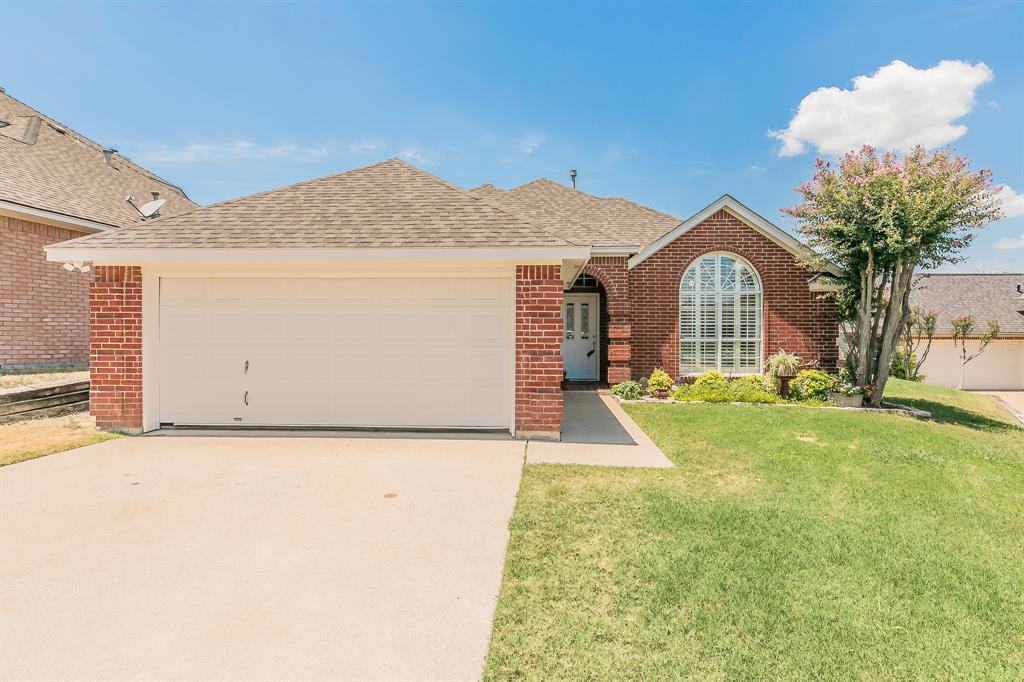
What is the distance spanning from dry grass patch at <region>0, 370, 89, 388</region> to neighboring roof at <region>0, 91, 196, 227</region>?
3.56 m

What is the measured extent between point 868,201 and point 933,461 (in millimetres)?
6064

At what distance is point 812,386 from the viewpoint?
10883 mm

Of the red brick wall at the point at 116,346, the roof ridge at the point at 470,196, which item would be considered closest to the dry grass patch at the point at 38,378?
the red brick wall at the point at 116,346

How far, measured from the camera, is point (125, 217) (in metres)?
13.1

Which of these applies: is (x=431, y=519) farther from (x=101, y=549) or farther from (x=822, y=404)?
(x=822, y=404)

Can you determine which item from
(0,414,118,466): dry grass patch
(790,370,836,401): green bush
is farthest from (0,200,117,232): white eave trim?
(790,370,836,401): green bush

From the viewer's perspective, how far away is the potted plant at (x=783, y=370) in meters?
11.0

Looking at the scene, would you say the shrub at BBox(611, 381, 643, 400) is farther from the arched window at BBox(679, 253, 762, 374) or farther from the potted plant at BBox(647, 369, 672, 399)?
the arched window at BBox(679, 253, 762, 374)

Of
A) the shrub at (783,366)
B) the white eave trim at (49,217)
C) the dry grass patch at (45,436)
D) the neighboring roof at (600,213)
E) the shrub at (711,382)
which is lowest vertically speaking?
the dry grass patch at (45,436)

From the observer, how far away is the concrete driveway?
8.36ft

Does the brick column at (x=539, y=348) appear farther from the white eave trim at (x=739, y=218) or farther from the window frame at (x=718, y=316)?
the window frame at (x=718, y=316)

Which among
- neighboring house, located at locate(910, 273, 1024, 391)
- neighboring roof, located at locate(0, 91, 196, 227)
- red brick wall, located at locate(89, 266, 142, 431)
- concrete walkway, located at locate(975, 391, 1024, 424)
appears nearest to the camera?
red brick wall, located at locate(89, 266, 142, 431)

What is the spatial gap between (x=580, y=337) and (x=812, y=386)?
5728 millimetres

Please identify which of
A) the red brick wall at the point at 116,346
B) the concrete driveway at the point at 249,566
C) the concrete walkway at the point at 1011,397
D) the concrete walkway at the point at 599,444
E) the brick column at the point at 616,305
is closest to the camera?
the concrete driveway at the point at 249,566
